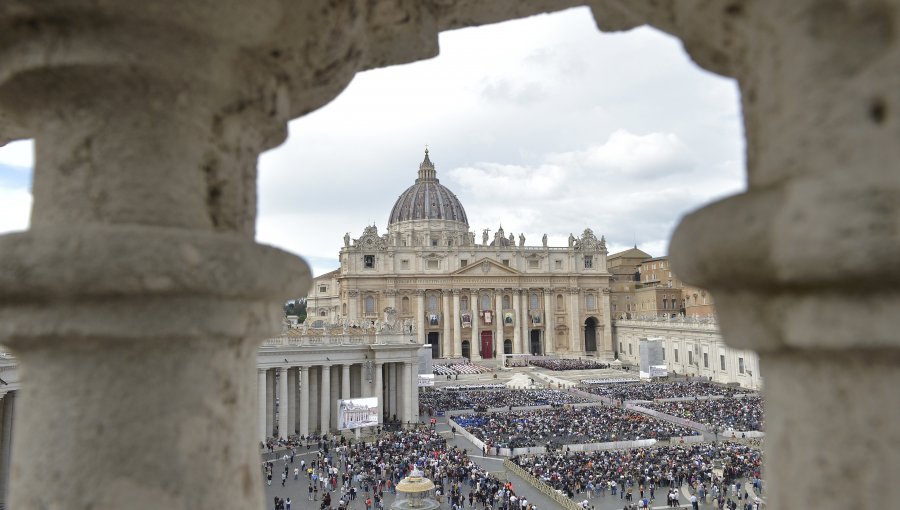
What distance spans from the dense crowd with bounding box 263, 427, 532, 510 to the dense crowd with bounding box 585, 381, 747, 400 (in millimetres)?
14902

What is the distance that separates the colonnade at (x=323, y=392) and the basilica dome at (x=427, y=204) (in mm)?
52062

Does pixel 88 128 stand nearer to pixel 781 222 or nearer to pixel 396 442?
pixel 781 222

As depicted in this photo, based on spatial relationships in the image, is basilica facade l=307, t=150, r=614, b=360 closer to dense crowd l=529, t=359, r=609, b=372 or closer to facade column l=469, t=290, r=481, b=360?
facade column l=469, t=290, r=481, b=360

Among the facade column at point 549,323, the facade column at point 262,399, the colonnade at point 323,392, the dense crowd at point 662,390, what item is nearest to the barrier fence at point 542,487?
the colonnade at point 323,392

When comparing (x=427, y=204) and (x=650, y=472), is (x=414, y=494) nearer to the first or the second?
(x=650, y=472)

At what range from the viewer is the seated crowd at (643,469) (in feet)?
58.3

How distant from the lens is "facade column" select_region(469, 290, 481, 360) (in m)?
61.9

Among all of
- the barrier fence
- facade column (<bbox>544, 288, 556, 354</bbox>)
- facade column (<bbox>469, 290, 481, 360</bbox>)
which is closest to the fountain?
the barrier fence

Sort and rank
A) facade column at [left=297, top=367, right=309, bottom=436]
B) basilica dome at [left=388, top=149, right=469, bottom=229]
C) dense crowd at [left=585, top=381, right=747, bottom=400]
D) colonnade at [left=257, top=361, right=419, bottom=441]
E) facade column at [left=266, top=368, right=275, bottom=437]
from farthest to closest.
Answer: basilica dome at [left=388, top=149, right=469, bottom=229] < dense crowd at [left=585, top=381, right=747, bottom=400] < facade column at [left=297, top=367, right=309, bottom=436] < facade column at [left=266, top=368, right=275, bottom=437] < colonnade at [left=257, top=361, right=419, bottom=441]

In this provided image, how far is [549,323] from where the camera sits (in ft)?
212

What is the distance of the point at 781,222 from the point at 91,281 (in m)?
1.74

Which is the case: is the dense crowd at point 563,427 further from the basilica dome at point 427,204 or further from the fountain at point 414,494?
the basilica dome at point 427,204

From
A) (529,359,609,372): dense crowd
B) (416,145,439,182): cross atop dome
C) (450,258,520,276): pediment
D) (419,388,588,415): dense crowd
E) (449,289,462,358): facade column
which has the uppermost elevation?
(416,145,439,182): cross atop dome

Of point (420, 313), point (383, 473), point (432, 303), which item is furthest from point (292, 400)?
point (432, 303)
